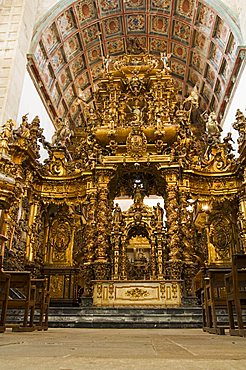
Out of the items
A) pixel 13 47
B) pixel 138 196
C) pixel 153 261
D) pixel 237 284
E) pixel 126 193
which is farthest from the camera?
pixel 126 193

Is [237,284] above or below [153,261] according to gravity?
below

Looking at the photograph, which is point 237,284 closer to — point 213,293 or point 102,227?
point 213,293

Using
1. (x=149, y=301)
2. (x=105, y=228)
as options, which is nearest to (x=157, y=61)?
(x=105, y=228)

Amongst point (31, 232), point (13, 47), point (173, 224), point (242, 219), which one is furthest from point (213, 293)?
point (13, 47)

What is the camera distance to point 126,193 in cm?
1295

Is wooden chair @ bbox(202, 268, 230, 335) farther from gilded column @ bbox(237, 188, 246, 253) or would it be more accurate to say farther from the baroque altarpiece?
gilded column @ bbox(237, 188, 246, 253)

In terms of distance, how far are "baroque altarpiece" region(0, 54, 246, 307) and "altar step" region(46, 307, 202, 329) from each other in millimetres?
1307

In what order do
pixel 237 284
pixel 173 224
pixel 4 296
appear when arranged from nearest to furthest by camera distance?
pixel 237 284 → pixel 4 296 → pixel 173 224

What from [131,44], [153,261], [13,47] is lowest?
[153,261]

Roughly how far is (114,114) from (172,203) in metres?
4.28

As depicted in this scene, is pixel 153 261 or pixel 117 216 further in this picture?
pixel 117 216

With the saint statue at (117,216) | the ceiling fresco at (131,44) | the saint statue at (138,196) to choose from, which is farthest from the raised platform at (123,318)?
the ceiling fresco at (131,44)

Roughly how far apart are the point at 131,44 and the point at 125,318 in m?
13.2

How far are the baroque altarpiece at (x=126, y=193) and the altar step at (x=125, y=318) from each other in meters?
1.31
